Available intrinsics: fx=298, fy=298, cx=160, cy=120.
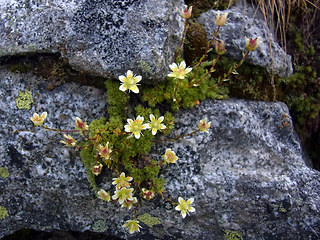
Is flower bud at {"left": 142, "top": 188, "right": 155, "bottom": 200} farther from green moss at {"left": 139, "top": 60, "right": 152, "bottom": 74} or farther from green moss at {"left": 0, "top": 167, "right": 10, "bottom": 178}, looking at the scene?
green moss at {"left": 0, "top": 167, "right": 10, "bottom": 178}

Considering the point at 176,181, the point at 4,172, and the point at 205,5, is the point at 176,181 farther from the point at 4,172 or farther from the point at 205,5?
the point at 205,5

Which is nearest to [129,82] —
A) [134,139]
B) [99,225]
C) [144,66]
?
[144,66]

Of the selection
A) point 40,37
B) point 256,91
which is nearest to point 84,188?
point 40,37

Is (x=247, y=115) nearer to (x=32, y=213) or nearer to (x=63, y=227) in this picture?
(x=63, y=227)

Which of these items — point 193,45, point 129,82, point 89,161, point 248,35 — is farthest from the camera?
point 248,35

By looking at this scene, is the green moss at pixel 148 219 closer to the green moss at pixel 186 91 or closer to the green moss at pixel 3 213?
the green moss at pixel 186 91

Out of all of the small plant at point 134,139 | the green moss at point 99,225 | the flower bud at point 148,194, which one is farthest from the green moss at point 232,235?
the green moss at point 99,225
